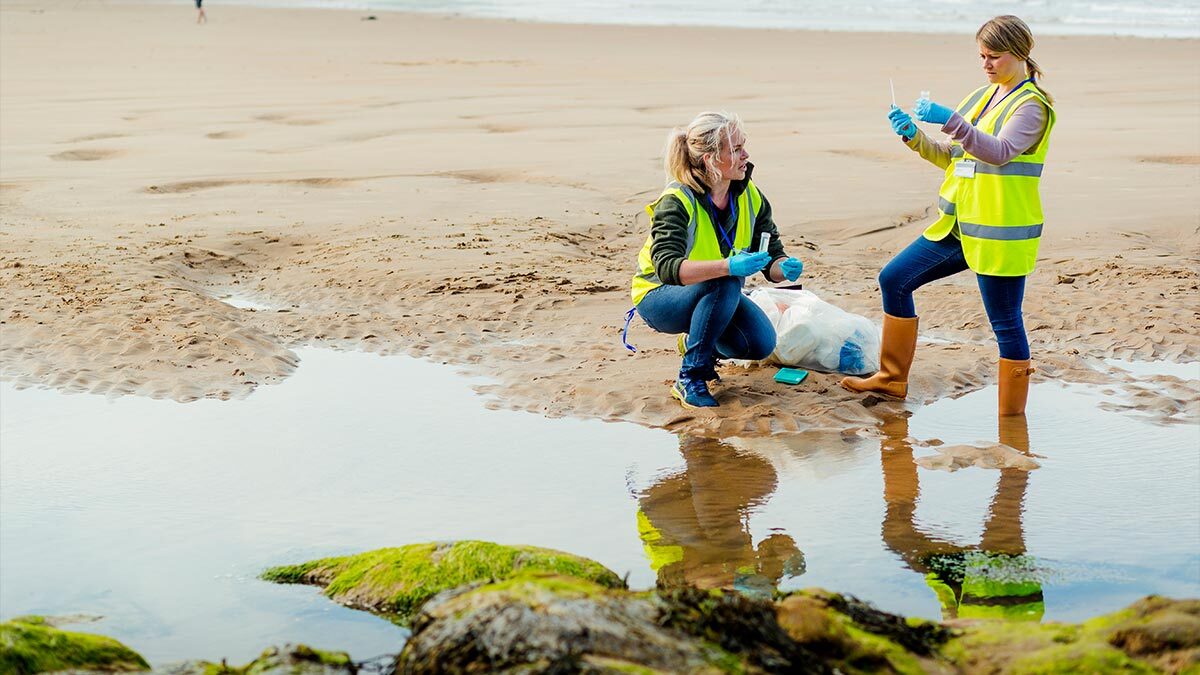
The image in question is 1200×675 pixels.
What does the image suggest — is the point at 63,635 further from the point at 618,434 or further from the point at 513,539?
the point at 618,434

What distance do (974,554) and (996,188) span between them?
6.17 ft

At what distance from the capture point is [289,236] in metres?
10.3

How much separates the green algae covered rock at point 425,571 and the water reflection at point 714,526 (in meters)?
0.46

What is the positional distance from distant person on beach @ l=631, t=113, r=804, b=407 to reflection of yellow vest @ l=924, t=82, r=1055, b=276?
2.60 feet

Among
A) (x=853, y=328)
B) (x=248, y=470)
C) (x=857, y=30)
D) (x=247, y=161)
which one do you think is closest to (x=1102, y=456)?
(x=853, y=328)

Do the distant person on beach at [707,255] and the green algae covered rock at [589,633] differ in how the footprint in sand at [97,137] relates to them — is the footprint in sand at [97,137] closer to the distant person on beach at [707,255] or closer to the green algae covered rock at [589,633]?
the distant person on beach at [707,255]

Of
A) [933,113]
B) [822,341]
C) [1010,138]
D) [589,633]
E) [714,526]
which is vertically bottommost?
[714,526]

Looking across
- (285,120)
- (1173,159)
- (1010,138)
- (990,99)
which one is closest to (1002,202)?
(1010,138)

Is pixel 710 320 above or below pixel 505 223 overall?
above

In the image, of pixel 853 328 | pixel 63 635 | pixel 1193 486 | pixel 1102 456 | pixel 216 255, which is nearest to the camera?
pixel 63 635

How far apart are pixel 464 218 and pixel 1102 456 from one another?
6.30 metres

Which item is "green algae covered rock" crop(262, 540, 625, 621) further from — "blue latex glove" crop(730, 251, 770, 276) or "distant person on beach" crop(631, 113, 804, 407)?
"distant person on beach" crop(631, 113, 804, 407)

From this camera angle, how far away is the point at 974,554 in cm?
468

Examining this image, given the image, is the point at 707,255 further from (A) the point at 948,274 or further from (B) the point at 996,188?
(B) the point at 996,188
